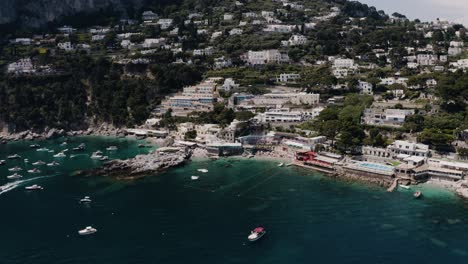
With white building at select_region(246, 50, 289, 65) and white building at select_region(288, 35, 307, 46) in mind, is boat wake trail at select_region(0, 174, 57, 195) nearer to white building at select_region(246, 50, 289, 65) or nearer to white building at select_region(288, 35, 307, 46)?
white building at select_region(246, 50, 289, 65)

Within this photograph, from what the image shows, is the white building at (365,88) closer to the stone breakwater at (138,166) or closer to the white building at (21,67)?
the stone breakwater at (138,166)

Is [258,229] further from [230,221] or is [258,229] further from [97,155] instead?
[97,155]

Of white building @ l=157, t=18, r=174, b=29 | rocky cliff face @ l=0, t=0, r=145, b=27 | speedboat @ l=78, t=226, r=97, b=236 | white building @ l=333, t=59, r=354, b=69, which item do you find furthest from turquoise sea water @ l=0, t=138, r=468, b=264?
rocky cliff face @ l=0, t=0, r=145, b=27

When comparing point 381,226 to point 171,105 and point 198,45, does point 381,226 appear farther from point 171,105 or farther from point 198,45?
point 198,45

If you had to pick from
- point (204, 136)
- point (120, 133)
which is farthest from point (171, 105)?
point (204, 136)

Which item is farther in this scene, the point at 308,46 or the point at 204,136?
the point at 308,46

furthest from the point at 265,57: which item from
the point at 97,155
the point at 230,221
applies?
the point at 230,221
